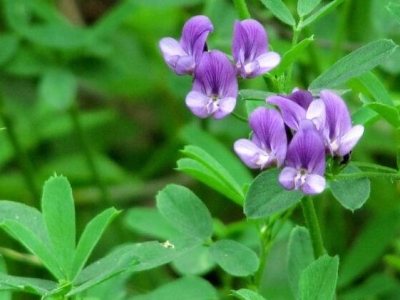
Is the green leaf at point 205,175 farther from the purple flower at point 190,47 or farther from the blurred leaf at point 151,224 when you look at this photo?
the blurred leaf at point 151,224

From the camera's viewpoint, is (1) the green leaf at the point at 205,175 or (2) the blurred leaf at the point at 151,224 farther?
(2) the blurred leaf at the point at 151,224

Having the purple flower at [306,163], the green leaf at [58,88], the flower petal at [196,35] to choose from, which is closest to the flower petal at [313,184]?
the purple flower at [306,163]

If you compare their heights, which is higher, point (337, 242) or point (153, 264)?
point (337, 242)

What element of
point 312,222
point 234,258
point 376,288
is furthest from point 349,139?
point 376,288

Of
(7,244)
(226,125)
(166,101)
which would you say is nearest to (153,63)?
(166,101)

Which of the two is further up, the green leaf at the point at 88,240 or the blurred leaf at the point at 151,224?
the blurred leaf at the point at 151,224

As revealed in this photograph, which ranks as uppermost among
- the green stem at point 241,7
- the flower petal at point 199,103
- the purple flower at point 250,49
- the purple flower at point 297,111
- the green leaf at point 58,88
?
Result: the green leaf at point 58,88

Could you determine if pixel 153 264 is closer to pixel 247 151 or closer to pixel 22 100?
pixel 247 151
